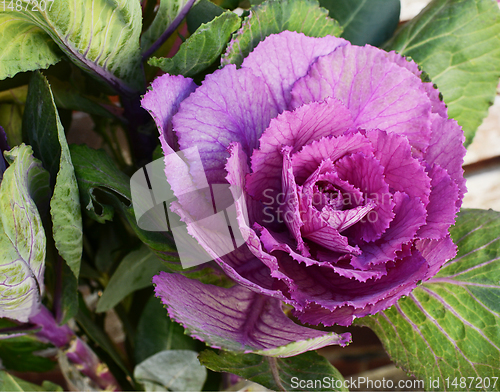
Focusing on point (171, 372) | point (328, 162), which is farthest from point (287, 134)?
point (171, 372)

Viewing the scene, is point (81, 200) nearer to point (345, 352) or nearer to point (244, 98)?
point (244, 98)

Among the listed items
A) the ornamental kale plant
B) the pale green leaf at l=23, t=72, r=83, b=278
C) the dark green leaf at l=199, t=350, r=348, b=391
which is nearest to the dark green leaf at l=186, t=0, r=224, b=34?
A: the ornamental kale plant

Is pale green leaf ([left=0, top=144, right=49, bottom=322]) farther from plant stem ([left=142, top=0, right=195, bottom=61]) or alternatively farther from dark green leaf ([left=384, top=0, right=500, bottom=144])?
dark green leaf ([left=384, top=0, right=500, bottom=144])

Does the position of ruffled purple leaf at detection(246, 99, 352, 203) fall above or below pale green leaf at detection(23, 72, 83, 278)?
above

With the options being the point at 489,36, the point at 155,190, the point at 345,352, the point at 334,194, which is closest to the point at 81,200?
the point at 155,190

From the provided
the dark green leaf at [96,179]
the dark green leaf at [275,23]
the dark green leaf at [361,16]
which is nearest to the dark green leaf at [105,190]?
the dark green leaf at [96,179]

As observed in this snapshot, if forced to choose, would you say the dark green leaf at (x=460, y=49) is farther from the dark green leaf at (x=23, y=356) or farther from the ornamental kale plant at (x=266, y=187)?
the dark green leaf at (x=23, y=356)

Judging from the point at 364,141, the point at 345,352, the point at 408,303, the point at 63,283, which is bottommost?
the point at 345,352
